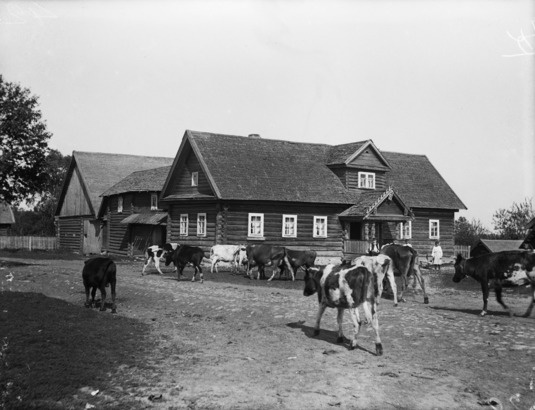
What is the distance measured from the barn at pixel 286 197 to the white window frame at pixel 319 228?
0.22 feet

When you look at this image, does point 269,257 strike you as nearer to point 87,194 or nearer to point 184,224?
point 184,224

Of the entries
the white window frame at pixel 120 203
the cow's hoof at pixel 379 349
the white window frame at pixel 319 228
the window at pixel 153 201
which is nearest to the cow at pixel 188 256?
the white window frame at pixel 319 228

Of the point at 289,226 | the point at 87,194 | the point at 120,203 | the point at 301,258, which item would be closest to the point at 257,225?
the point at 289,226

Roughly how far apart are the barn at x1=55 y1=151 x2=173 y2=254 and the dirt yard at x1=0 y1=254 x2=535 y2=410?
35.5 meters

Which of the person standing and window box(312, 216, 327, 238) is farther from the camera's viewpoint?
window box(312, 216, 327, 238)

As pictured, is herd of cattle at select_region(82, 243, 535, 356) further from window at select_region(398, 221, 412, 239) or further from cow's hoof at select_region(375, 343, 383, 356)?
window at select_region(398, 221, 412, 239)

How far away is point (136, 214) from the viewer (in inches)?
1688

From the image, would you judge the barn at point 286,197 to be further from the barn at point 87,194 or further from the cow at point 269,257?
the barn at point 87,194

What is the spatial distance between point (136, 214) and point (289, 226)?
14.3m

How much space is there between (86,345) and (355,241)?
27.3 meters

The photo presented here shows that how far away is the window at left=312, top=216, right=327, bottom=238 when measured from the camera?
35562mm

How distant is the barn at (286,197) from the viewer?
1326 inches

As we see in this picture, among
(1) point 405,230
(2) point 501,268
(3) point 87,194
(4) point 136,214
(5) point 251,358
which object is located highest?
(3) point 87,194

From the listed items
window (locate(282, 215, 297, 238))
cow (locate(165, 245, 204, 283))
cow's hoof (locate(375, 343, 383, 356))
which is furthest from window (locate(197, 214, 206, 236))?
cow's hoof (locate(375, 343, 383, 356))
